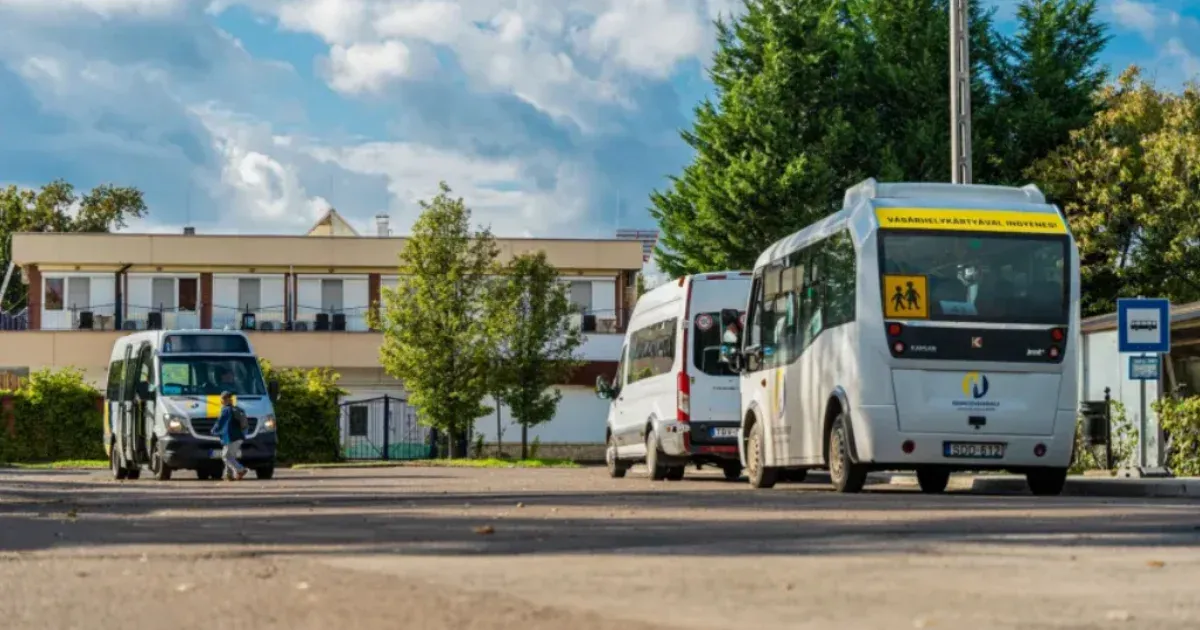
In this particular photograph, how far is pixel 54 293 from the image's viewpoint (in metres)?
76.0

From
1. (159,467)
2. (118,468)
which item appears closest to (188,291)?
(118,468)

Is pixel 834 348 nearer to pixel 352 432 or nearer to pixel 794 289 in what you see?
pixel 794 289

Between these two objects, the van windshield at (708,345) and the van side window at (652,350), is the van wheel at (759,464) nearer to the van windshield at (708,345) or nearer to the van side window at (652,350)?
the van windshield at (708,345)

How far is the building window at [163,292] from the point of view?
2977 inches

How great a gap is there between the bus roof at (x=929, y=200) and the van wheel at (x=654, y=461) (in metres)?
8.22

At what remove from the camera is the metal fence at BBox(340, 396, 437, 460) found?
64.0 m

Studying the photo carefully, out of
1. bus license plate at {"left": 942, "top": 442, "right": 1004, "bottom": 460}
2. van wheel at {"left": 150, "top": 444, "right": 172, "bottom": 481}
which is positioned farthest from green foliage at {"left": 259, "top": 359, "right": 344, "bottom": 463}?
bus license plate at {"left": 942, "top": 442, "right": 1004, "bottom": 460}

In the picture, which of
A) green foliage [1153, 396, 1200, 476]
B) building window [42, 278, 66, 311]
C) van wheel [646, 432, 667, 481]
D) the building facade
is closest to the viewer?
green foliage [1153, 396, 1200, 476]

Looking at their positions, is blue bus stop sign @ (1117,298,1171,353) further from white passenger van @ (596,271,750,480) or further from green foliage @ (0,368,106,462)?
green foliage @ (0,368,106,462)

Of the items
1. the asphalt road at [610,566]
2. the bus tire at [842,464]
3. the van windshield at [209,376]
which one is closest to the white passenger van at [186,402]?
the van windshield at [209,376]

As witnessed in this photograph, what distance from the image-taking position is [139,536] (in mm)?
14109

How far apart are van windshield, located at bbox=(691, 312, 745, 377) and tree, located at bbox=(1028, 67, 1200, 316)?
2498cm

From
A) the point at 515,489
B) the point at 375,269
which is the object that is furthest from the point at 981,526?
the point at 375,269

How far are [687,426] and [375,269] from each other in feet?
157
